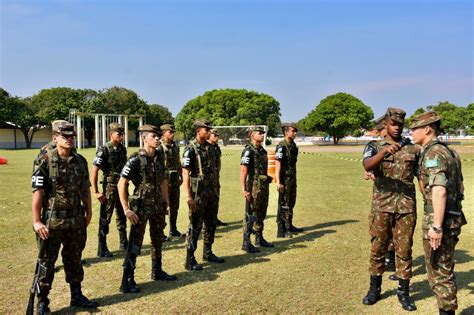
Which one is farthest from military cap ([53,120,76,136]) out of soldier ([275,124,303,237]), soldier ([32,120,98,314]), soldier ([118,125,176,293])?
soldier ([275,124,303,237])

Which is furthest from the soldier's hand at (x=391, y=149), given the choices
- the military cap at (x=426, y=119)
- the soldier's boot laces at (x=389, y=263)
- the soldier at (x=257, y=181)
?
the soldier at (x=257, y=181)

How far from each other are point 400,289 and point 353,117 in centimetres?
5996

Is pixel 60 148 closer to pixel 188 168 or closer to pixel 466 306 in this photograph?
pixel 188 168

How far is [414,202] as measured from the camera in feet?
16.3

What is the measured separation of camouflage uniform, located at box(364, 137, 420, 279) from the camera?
192 inches

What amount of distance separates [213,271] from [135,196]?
1735 millimetres

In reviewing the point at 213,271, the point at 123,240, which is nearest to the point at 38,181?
the point at 213,271

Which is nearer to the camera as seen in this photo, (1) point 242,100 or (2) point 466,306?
(2) point 466,306

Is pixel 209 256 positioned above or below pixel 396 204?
below

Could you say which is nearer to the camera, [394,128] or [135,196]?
[394,128]

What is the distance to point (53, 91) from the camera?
74.4 metres

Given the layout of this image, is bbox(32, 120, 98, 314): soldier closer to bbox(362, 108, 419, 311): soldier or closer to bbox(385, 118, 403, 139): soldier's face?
bbox(362, 108, 419, 311): soldier

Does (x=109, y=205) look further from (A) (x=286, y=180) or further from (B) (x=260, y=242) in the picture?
(A) (x=286, y=180)

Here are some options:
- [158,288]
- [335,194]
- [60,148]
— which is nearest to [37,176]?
[60,148]
